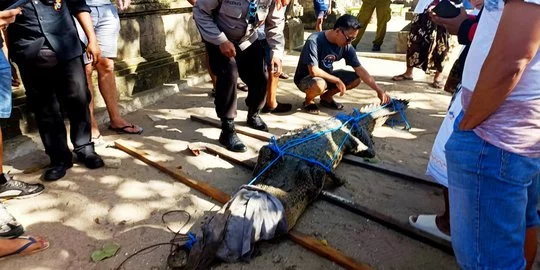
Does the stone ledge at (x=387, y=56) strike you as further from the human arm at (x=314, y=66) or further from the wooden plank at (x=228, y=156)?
the wooden plank at (x=228, y=156)

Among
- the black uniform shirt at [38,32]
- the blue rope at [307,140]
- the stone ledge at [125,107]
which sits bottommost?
the stone ledge at [125,107]

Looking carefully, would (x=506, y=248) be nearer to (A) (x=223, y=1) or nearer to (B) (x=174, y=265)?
(B) (x=174, y=265)

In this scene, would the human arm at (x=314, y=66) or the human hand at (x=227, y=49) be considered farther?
the human arm at (x=314, y=66)

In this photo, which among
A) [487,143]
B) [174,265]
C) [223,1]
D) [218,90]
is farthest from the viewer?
[218,90]

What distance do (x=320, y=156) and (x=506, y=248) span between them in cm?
169

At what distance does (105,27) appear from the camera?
365 centimetres

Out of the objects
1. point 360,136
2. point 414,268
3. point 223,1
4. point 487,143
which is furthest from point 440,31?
point 487,143

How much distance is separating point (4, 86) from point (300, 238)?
83.7 inches

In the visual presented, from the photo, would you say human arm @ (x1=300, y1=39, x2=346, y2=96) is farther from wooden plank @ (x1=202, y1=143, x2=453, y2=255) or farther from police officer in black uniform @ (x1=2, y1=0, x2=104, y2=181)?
police officer in black uniform @ (x1=2, y1=0, x2=104, y2=181)

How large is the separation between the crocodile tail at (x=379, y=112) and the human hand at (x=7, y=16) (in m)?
2.89

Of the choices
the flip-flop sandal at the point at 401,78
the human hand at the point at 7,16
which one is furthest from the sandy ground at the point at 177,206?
the flip-flop sandal at the point at 401,78

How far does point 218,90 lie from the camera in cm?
351

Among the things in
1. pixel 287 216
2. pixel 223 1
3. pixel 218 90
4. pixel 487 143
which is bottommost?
pixel 287 216

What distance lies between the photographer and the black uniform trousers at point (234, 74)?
340cm
